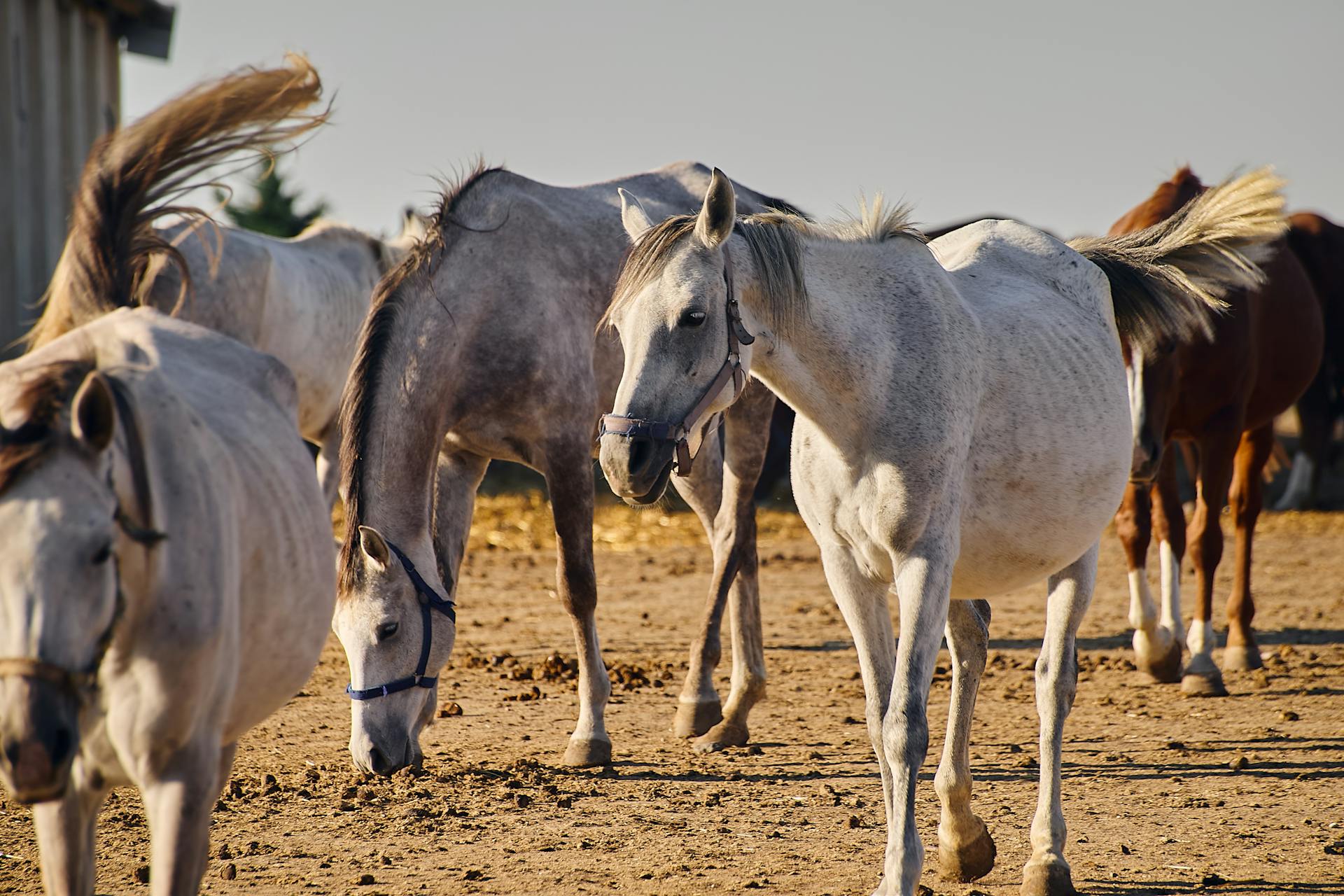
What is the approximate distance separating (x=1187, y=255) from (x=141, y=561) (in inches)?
156

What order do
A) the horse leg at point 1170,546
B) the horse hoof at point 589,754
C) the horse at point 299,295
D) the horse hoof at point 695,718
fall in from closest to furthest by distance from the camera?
1. the horse hoof at point 589,754
2. the horse hoof at point 695,718
3. the horse leg at point 1170,546
4. the horse at point 299,295

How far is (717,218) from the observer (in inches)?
128

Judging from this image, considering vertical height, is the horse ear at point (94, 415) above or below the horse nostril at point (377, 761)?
above

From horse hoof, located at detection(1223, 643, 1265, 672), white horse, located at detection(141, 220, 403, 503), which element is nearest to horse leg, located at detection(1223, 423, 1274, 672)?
horse hoof, located at detection(1223, 643, 1265, 672)

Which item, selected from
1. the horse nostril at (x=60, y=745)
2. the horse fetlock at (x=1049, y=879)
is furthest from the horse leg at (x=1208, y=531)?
the horse nostril at (x=60, y=745)

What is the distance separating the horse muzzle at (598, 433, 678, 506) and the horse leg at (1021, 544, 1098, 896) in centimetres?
152

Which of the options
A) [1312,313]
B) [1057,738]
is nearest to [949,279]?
[1057,738]

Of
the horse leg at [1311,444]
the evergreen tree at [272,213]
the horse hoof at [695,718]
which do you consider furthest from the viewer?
the evergreen tree at [272,213]

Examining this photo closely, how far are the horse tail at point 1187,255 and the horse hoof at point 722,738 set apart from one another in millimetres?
2336

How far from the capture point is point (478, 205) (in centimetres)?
528

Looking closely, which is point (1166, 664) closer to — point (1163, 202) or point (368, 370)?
point (1163, 202)

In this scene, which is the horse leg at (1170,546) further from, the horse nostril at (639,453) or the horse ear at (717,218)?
the horse nostril at (639,453)

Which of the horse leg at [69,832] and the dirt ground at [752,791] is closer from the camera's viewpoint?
the horse leg at [69,832]

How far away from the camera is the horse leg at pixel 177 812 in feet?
8.08
